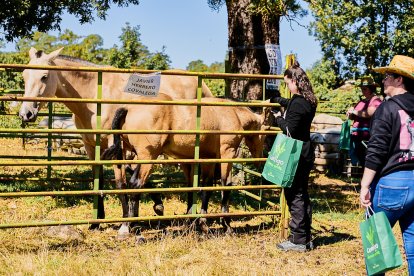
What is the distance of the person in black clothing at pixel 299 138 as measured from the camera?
6.02 meters

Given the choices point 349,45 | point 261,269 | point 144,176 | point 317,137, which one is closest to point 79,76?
point 144,176

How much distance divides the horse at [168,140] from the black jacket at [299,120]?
1.30 metres

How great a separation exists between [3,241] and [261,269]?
8.69 feet

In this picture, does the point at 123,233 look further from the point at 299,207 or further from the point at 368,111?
the point at 368,111

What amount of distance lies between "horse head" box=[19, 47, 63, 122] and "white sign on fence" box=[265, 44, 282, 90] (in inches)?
157

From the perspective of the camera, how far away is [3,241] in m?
5.73

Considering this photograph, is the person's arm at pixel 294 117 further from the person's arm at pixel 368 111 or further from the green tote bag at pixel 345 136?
the green tote bag at pixel 345 136

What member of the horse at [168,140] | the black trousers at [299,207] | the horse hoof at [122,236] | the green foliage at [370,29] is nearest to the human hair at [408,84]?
the black trousers at [299,207]

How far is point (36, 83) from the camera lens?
6762mm

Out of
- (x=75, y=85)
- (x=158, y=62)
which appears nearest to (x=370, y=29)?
(x=158, y=62)

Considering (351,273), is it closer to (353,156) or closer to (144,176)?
(144,176)

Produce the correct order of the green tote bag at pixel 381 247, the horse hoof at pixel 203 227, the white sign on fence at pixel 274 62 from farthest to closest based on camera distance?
the white sign on fence at pixel 274 62
the horse hoof at pixel 203 227
the green tote bag at pixel 381 247

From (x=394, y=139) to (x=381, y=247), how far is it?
2.52ft

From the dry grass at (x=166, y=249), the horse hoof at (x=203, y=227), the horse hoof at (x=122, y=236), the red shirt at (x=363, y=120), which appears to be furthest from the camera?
the red shirt at (x=363, y=120)
